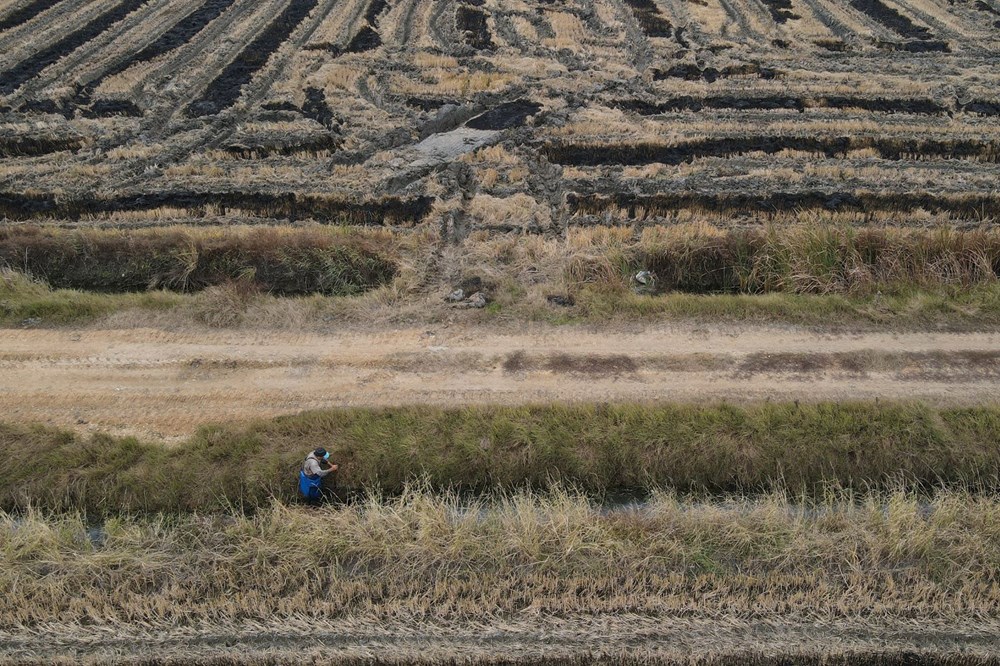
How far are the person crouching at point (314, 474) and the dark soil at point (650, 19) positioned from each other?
3063cm

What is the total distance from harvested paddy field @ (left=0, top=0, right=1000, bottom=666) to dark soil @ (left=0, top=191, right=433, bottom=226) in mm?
128

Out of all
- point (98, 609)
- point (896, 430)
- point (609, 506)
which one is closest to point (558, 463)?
point (609, 506)

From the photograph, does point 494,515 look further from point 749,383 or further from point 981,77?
point 981,77

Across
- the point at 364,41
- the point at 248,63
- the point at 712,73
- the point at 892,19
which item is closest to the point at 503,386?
the point at 712,73

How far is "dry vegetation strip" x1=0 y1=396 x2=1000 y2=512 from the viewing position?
10.7 meters

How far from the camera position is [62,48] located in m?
31.5

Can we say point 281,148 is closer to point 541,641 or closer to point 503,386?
point 503,386

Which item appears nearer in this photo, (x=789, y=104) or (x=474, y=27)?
(x=789, y=104)

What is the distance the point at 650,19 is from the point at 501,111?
16.4m

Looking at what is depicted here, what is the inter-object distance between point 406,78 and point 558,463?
874 inches

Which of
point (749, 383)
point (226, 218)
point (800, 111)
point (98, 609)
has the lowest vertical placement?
point (98, 609)

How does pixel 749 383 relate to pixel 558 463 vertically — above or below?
above

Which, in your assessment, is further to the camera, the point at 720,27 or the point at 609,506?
the point at 720,27

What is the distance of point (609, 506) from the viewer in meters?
10.9
